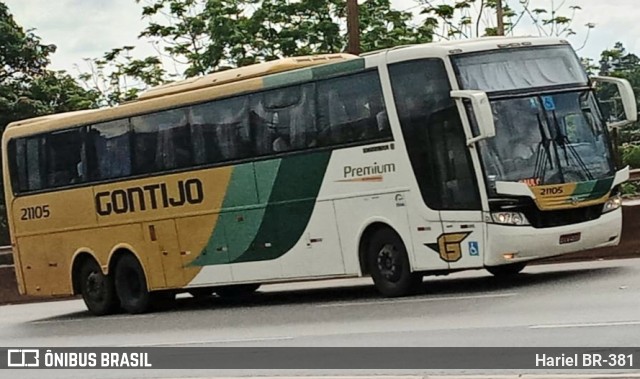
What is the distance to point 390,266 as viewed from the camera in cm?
1814

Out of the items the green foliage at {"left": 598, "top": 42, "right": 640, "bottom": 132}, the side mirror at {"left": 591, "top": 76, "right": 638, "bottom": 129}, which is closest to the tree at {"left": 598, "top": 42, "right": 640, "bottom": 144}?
the green foliage at {"left": 598, "top": 42, "right": 640, "bottom": 132}

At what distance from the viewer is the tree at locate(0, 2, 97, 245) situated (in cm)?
4515

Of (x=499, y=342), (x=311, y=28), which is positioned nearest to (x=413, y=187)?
(x=499, y=342)

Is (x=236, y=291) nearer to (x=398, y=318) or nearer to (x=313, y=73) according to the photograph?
(x=313, y=73)

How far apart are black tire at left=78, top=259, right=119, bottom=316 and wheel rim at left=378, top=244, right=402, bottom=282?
602cm

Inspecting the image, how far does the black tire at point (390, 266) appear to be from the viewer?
1797 cm

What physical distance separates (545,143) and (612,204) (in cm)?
133

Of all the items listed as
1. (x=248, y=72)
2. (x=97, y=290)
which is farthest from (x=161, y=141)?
(x=97, y=290)

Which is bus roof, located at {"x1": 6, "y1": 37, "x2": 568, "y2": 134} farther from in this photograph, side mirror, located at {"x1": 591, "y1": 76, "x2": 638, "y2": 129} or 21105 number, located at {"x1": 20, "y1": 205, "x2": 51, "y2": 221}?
21105 number, located at {"x1": 20, "y1": 205, "x2": 51, "y2": 221}

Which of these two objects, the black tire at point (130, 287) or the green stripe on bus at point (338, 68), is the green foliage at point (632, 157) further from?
the green stripe on bus at point (338, 68)

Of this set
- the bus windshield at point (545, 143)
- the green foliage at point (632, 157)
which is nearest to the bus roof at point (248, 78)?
the bus windshield at point (545, 143)

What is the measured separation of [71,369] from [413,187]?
518cm

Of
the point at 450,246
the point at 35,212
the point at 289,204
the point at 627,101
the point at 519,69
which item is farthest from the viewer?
the point at 35,212

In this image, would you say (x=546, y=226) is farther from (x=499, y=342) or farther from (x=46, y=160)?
(x=46, y=160)
